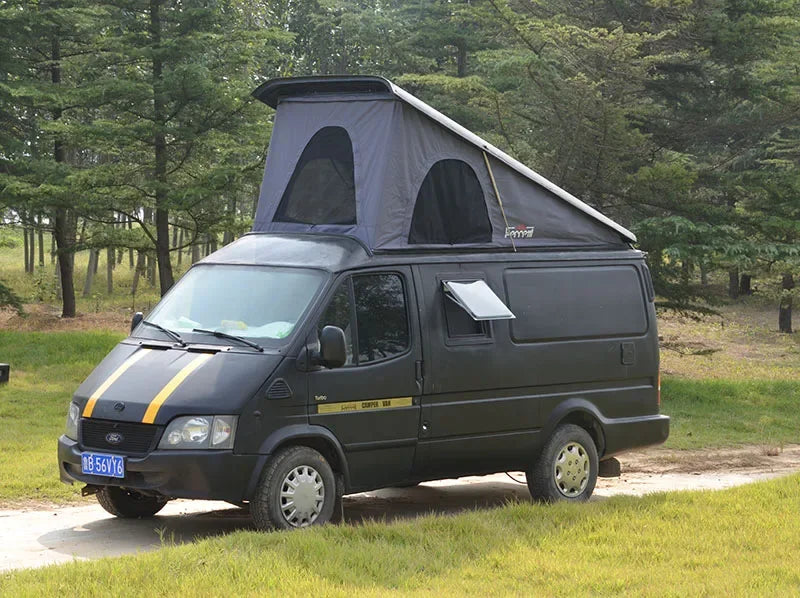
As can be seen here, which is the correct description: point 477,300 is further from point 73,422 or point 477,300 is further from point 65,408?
point 65,408

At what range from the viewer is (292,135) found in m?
11.0

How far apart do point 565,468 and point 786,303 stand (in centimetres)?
2705

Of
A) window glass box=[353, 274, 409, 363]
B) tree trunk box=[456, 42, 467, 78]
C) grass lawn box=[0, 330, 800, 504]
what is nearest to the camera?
window glass box=[353, 274, 409, 363]

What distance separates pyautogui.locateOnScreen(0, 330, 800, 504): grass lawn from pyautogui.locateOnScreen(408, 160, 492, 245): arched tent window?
394 centimetres

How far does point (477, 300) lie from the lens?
9.96m

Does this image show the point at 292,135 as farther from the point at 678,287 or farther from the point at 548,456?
the point at 678,287

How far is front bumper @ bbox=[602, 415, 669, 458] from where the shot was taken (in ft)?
36.5

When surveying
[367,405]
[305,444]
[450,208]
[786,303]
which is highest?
[450,208]

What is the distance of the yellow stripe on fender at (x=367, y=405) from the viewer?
9056mm

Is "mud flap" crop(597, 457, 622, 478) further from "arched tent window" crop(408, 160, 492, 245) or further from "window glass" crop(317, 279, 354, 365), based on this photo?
"window glass" crop(317, 279, 354, 365)

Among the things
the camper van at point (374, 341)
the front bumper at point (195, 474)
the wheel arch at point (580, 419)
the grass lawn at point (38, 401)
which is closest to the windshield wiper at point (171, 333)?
the camper van at point (374, 341)

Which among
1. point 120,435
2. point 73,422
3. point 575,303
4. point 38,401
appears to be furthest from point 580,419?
point 38,401

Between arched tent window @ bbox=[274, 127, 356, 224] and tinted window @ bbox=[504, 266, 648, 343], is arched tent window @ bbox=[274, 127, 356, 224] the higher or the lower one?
the higher one

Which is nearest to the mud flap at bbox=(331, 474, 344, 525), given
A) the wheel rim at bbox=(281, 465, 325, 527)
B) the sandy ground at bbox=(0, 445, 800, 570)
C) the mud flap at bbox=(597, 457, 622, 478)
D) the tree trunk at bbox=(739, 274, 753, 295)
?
the wheel rim at bbox=(281, 465, 325, 527)
